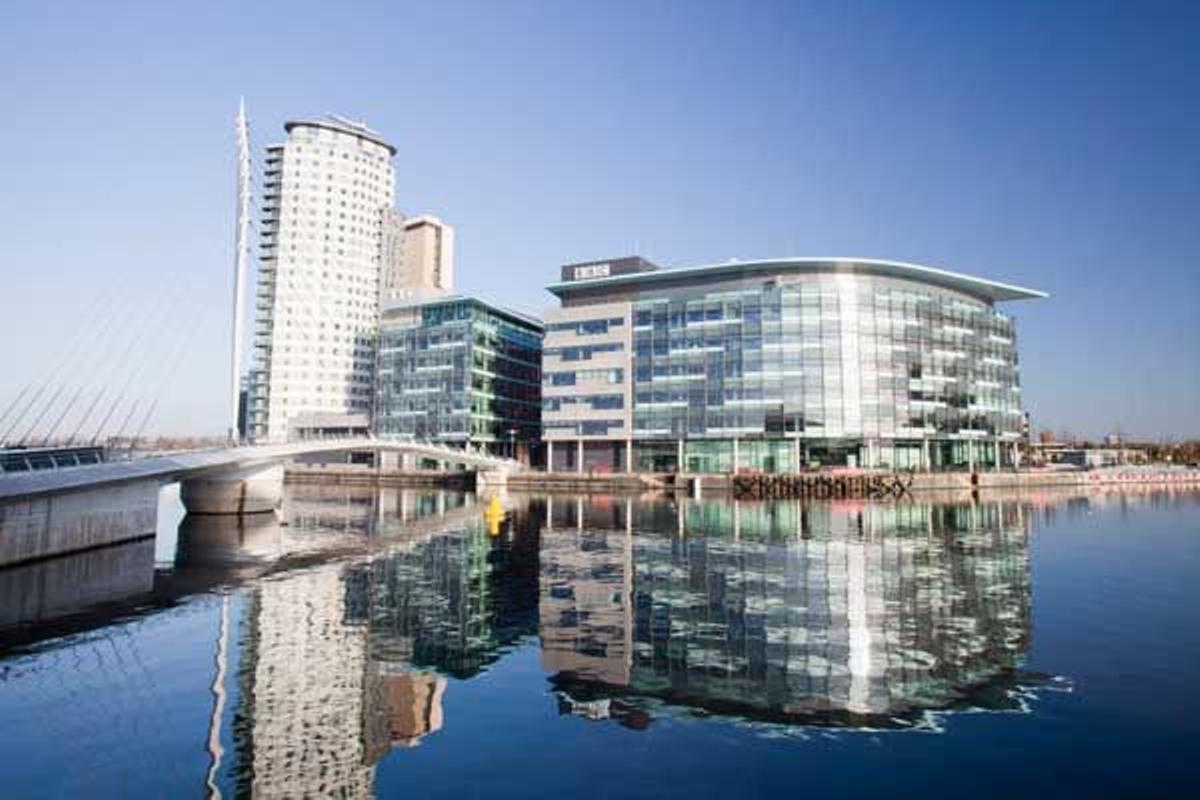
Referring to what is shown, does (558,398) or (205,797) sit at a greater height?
(558,398)

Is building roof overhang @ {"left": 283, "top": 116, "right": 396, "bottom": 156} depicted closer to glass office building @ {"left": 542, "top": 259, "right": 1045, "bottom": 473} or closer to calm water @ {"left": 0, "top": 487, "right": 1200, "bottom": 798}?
glass office building @ {"left": 542, "top": 259, "right": 1045, "bottom": 473}

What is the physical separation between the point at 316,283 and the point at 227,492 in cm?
11787

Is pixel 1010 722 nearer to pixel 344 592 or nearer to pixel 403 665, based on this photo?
pixel 403 665

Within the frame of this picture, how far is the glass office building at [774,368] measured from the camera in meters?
104

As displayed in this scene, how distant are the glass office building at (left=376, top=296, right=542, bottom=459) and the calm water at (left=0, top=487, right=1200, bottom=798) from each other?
316ft

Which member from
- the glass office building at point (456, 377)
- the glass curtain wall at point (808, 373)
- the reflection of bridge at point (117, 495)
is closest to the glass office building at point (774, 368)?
the glass curtain wall at point (808, 373)

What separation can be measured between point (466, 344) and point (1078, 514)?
3898 inches

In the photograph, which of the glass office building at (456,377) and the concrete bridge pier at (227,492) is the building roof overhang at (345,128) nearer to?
the glass office building at (456,377)

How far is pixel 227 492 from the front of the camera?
6378cm

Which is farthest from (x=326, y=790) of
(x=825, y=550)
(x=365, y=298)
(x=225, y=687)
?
(x=365, y=298)

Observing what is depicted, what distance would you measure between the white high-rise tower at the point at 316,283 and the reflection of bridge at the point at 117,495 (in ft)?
325

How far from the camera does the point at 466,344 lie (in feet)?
443

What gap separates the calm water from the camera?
1251cm

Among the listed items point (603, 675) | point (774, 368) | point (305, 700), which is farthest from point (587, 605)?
point (774, 368)
